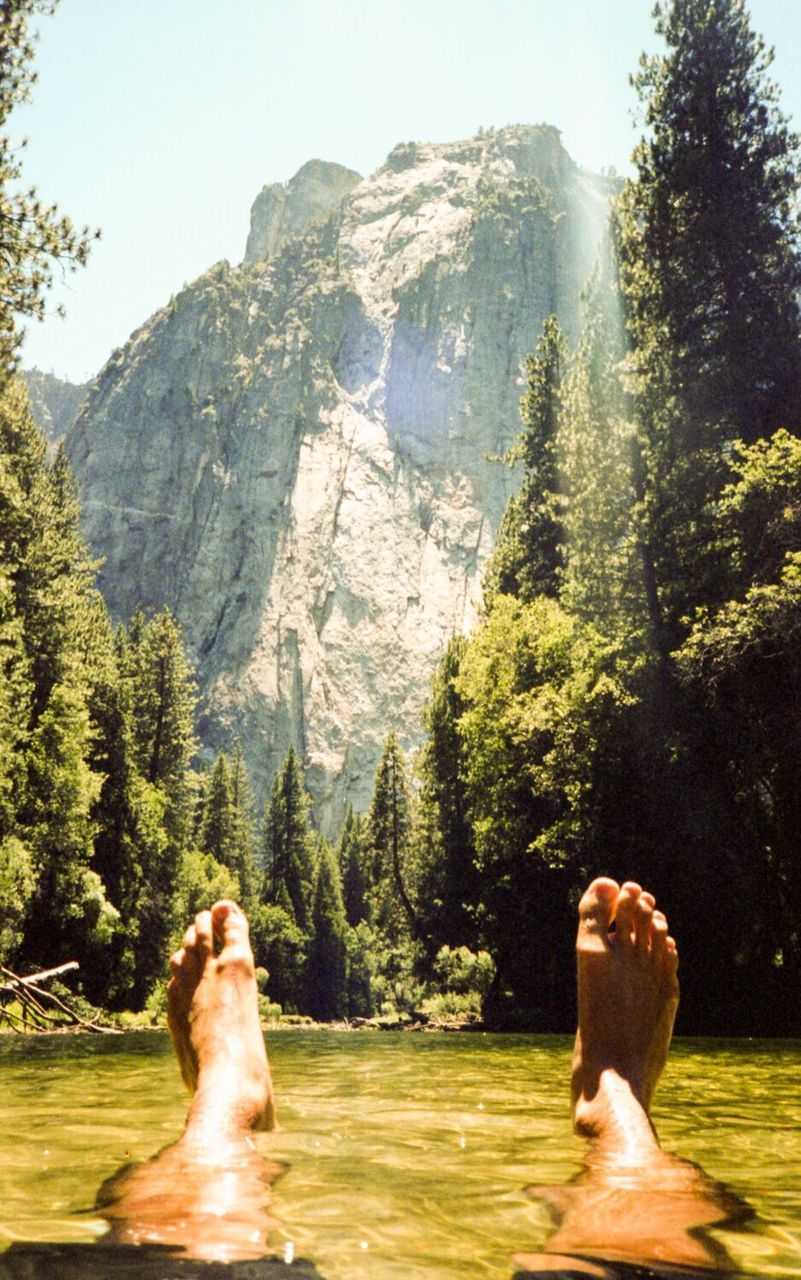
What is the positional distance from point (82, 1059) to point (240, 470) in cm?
7757

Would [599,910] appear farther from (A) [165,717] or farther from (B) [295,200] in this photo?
(B) [295,200]

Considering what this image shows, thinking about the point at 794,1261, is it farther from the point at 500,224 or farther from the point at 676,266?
the point at 500,224

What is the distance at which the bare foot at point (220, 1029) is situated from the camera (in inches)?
103

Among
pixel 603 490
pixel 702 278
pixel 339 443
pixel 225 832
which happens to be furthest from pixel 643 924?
pixel 339 443

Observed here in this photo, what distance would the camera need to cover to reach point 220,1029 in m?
3.14

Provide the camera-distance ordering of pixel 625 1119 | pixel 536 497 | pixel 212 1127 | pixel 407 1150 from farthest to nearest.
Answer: pixel 536 497 → pixel 407 1150 → pixel 625 1119 → pixel 212 1127

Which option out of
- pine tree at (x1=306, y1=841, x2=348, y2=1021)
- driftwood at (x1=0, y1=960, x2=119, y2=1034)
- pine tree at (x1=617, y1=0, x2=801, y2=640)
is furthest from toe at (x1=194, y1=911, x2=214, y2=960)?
pine tree at (x1=306, y1=841, x2=348, y2=1021)

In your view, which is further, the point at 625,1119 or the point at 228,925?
the point at 228,925

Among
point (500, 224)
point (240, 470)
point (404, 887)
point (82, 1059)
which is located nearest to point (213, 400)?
point (240, 470)

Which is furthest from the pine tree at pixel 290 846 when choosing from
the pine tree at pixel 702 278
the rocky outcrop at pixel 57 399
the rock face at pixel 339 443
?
the rocky outcrop at pixel 57 399

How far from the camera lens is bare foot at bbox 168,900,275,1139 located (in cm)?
262

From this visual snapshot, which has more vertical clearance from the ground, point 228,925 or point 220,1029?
point 228,925

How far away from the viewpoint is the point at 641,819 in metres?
14.1

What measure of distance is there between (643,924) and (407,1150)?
4.09ft
